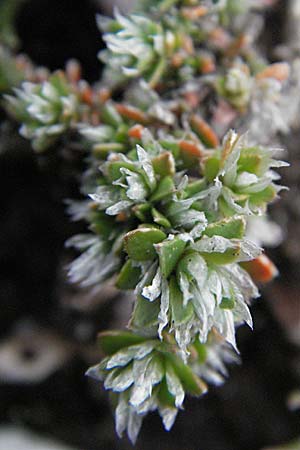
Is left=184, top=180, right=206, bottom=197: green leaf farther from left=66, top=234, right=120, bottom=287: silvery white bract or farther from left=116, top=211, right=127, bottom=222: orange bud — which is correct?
left=66, top=234, right=120, bottom=287: silvery white bract

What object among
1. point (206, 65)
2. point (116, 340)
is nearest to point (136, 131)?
point (206, 65)

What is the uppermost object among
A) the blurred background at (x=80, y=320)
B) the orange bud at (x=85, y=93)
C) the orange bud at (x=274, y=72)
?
the orange bud at (x=85, y=93)

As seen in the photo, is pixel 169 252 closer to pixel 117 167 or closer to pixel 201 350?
pixel 117 167

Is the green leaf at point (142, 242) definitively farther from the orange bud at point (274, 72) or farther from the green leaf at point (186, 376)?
the orange bud at point (274, 72)

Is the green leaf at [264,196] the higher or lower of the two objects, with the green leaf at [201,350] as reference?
higher

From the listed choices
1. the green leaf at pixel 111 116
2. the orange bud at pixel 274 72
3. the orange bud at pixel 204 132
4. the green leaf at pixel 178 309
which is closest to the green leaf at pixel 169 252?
the green leaf at pixel 178 309

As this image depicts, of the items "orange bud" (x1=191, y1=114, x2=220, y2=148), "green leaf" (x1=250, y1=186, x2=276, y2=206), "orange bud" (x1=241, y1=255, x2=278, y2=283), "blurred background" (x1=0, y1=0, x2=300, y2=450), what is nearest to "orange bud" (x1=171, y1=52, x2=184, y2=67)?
"orange bud" (x1=191, y1=114, x2=220, y2=148)

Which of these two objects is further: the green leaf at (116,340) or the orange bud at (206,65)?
the orange bud at (206,65)

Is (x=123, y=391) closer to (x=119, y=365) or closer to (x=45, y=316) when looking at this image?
(x=119, y=365)
